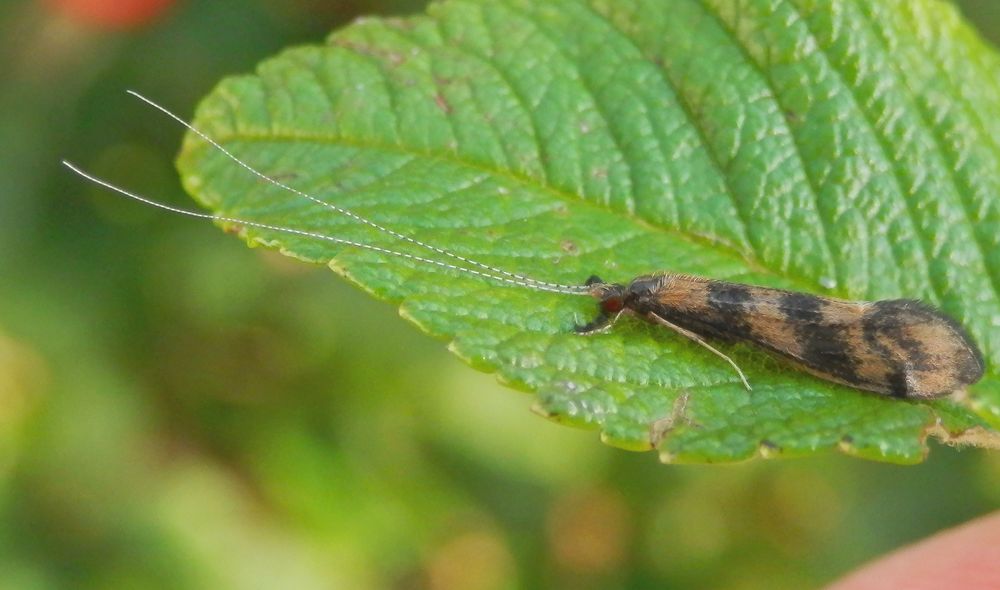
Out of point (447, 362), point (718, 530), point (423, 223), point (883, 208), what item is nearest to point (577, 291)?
point (423, 223)

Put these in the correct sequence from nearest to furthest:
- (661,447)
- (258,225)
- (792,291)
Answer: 1. (661,447)
2. (258,225)
3. (792,291)

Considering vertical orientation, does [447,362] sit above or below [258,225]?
below

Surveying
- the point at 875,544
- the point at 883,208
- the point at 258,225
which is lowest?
the point at 875,544

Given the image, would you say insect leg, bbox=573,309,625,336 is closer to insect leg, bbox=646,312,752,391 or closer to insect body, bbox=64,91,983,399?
insect body, bbox=64,91,983,399

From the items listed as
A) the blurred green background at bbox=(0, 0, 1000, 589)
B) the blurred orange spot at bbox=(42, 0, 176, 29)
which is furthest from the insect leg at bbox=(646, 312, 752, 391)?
the blurred orange spot at bbox=(42, 0, 176, 29)

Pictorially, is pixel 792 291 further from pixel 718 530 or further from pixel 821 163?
pixel 718 530

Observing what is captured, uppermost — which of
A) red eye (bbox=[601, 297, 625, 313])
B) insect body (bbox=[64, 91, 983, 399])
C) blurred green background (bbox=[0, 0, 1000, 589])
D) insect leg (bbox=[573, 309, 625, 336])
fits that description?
insect body (bbox=[64, 91, 983, 399])

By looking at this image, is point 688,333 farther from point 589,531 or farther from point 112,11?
point 112,11
